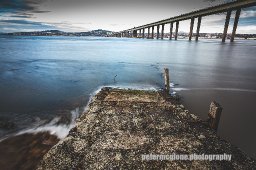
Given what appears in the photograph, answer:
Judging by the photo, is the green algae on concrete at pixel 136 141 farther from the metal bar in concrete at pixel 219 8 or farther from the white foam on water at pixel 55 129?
the metal bar in concrete at pixel 219 8

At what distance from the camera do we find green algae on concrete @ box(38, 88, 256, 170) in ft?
10.6

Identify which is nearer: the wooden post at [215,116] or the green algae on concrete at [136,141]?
the green algae on concrete at [136,141]

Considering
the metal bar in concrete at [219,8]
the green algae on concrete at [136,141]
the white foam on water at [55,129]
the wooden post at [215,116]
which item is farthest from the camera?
the metal bar in concrete at [219,8]

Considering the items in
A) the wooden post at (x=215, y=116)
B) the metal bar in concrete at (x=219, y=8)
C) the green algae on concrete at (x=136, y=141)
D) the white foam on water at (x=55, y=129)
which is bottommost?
the white foam on water at (x=55, y=129)

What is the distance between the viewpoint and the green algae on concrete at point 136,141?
3.23 metres

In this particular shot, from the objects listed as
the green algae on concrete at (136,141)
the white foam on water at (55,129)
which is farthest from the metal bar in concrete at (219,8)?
the white foam on water at (55,129)

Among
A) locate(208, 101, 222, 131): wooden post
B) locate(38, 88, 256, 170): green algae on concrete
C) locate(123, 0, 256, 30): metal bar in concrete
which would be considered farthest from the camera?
locate(123, 0, 256, 30): metal bar in concrete

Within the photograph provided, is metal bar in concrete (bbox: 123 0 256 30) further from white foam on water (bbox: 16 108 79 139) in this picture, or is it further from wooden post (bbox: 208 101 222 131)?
white foam on water (bbox: 16 108 79 139)

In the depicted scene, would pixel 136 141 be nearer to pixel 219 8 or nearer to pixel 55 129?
pixel 55 129

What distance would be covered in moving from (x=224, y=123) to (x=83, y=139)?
4.63m

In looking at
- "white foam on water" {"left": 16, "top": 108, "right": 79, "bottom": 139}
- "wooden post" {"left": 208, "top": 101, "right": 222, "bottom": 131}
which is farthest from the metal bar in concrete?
"white foam on water" {"left": 16, "top": 108, "right": 79, "bottom": 139}

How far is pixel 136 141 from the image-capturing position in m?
3.84

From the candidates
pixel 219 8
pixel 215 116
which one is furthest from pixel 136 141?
pixel 219 8

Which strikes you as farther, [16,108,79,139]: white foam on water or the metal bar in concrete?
the metal bar in concrete
